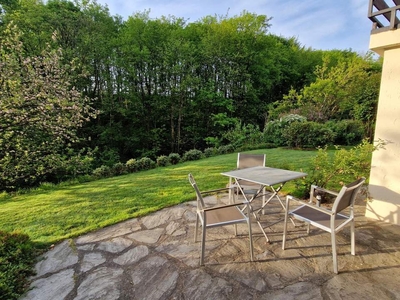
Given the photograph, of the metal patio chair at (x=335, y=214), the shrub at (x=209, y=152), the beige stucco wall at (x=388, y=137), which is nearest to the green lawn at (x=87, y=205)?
the beige stucco wall at (x=388, y=137)

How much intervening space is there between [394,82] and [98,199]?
4656 millimetres

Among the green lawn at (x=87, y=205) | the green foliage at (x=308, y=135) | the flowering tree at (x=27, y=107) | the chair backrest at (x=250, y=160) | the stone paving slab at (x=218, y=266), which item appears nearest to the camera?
the stone paving slab at (x=218, y=266)

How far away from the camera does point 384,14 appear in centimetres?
257

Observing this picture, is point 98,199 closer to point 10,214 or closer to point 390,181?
point 10,214

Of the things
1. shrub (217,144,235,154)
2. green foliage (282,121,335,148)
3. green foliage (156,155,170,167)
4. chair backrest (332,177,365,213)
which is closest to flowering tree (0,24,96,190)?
green foliage (156,155,170,167)

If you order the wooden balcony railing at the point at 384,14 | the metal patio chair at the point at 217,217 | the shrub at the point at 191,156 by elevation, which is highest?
the wooden balcony railing at the point at 384,14

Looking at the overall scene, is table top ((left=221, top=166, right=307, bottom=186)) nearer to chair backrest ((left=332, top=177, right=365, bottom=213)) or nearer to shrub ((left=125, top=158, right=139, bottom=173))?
chair backrest ((left=332, top=177, right=365, bottom=213))

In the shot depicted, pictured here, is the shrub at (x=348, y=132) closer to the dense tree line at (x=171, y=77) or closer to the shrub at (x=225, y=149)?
the dense tree line at (x=171, y=77)

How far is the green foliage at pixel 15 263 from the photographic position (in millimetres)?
1739

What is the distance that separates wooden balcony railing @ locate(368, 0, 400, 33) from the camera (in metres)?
2.43

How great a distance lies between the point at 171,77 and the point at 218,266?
38.4ft

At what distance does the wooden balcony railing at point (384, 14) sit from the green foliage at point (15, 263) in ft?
14.6

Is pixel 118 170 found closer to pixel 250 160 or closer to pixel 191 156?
pixel 191 156

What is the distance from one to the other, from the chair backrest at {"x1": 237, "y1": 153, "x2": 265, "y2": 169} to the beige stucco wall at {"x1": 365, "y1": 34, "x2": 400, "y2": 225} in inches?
→ 55.3
